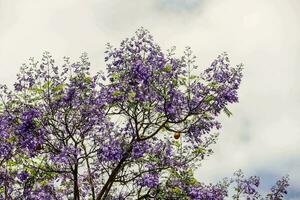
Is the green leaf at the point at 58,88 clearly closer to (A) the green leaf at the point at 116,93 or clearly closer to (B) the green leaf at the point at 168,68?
(A) the green leaf at the point at 116,93

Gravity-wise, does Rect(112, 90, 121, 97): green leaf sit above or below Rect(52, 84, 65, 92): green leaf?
below

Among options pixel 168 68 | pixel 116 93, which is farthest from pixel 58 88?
pixel 168 68

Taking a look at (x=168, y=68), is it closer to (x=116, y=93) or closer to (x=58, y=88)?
(x=116, y=93)

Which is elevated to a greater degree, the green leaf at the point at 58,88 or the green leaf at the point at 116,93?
the green leaf at the point at 58,88

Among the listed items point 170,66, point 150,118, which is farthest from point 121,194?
point 170,66

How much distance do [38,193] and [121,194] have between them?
352cm

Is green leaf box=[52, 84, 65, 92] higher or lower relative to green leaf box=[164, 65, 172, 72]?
lower

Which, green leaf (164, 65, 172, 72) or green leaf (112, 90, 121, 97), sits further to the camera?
green leaf (164, 65, 172, 72)

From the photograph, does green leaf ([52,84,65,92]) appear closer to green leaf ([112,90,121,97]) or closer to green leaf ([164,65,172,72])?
green leaf ([112,90,121,97])

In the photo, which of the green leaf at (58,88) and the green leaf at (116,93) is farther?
the green leaf at (58,88)

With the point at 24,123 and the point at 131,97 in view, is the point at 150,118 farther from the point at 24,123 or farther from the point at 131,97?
the point at 24,123

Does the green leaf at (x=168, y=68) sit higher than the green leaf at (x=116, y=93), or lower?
higher

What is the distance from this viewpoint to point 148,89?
2211cm

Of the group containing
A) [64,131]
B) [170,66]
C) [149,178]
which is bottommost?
[149,178]
